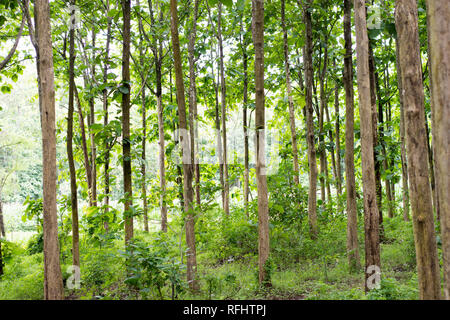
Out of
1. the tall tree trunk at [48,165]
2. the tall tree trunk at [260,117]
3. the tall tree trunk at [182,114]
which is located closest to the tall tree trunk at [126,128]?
the tall tree trunk at [182,114]

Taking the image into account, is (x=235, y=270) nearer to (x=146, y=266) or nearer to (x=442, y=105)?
(x=146, y=266)

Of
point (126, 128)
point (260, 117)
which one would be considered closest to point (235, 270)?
point (260, 117)

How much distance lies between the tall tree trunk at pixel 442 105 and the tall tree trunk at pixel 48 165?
11.6ft

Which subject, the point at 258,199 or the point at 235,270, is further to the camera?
the point at 235,270

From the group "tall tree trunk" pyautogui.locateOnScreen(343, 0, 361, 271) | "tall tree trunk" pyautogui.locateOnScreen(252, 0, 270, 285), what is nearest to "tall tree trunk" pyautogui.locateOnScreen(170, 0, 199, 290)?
"tall tree trunk" pyautogui.locateOnScreen(252, 0, 270, 285)

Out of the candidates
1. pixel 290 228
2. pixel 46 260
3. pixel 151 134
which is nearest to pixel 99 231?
pixel 46 260

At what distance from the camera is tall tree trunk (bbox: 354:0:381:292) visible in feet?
13.5

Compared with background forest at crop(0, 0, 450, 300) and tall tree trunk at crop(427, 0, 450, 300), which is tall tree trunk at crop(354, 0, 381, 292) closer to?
background forest at crop(0, 0, 450, 300)

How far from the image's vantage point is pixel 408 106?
121 inches

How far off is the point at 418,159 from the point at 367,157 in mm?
1129

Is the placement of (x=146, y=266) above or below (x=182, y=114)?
below

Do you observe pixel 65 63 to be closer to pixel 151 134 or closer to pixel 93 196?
pixel 93 196

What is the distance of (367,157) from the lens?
414cm
